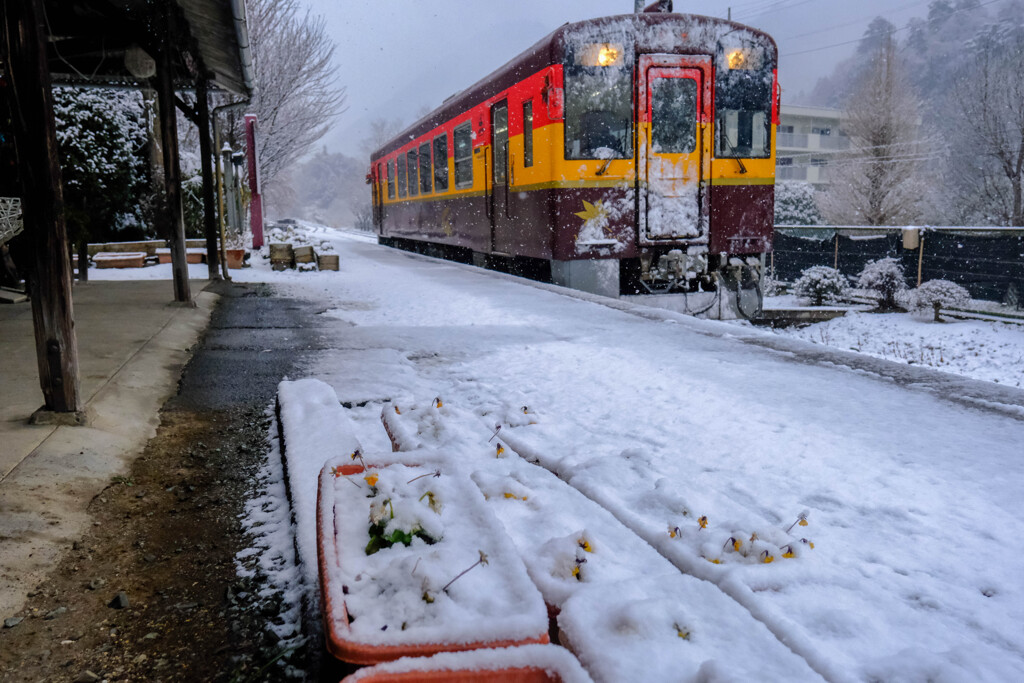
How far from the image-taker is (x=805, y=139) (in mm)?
51469

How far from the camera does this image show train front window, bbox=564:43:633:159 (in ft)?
27.3

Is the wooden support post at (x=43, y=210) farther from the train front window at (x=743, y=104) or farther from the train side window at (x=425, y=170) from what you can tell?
the train side window at (x=425, y=170)

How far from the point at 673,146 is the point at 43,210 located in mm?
6789

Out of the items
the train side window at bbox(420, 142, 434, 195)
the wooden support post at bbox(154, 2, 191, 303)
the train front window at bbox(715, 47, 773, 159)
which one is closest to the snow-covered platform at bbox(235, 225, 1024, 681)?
the wooden support post at bbox(154, 2, 191, 303)

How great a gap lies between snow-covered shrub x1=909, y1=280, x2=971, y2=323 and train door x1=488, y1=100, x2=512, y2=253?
24.0 ft

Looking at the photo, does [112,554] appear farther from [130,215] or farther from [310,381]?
[130,215]

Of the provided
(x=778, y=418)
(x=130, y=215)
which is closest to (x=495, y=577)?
(x=778, y=418)

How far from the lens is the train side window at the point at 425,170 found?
14.7m

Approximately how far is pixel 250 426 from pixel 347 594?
8.23 ft

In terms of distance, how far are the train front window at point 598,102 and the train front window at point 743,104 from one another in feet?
3.68

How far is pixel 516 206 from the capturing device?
9.80m

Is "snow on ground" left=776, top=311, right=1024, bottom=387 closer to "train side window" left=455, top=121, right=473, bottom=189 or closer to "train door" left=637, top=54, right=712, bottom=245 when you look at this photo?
"train door" left=637, top=54, right=712, bottom=245

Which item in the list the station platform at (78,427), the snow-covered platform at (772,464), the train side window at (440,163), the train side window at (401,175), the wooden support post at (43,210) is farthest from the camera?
the train side window at (401,175)

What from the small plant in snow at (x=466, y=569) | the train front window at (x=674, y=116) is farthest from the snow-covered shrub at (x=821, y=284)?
the small plant in snow at (x=466, y=569)
